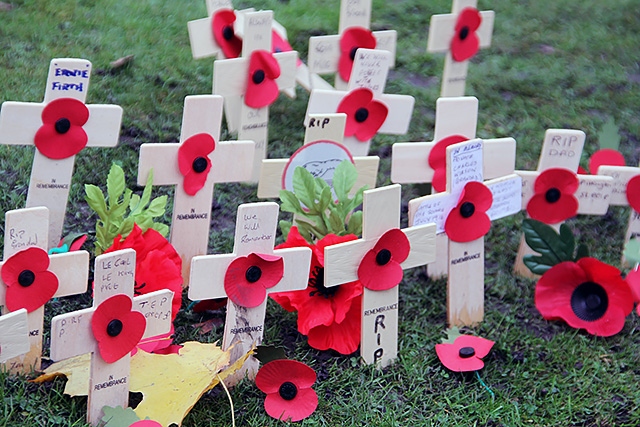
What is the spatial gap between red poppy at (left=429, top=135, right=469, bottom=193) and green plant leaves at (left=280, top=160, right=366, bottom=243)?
Result: 32 centimetres

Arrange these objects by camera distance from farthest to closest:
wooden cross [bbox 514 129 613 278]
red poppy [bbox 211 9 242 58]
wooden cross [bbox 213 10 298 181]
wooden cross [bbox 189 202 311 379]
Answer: red poppy [bbox 211 9 242 58], wooden cross [bbox 213 10 298 181], wooden cross [bbox 514 129 613 278], wooden cross [bbox 189 202 311 379]

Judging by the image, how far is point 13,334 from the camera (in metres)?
2.00

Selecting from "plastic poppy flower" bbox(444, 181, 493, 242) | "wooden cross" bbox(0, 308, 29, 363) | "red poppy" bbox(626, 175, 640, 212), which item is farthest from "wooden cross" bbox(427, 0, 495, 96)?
"wooden cross" bbox(0, 308, 29, 363)

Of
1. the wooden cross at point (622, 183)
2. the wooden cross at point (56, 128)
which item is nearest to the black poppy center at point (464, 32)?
the wooden cross at point (622, 183)

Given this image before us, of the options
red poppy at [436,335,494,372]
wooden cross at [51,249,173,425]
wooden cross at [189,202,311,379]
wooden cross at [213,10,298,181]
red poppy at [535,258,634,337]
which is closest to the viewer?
wooden cross at [51,249,173,425]

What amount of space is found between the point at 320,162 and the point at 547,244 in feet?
2.74

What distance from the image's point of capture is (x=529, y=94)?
4336mm

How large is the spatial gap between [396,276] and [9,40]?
256cm

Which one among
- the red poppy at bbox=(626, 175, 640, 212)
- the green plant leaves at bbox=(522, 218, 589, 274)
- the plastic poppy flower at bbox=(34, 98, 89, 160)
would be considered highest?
the plastic poppy flower at bbox=(34, 98, 89, 160)

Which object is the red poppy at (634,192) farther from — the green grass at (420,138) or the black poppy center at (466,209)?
the black poppy center at (466,209)

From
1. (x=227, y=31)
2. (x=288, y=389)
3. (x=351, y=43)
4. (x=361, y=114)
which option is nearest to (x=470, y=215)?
(x=361, y=114)

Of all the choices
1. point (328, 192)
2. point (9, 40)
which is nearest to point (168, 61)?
point (9, 40)

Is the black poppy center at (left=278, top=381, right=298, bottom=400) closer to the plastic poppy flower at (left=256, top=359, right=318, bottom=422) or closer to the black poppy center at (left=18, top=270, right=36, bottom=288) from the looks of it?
the plastic poppy flower at (left=256, top=359, right=318, bottom=422)

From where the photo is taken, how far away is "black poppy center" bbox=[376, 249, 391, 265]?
2.40 metres
